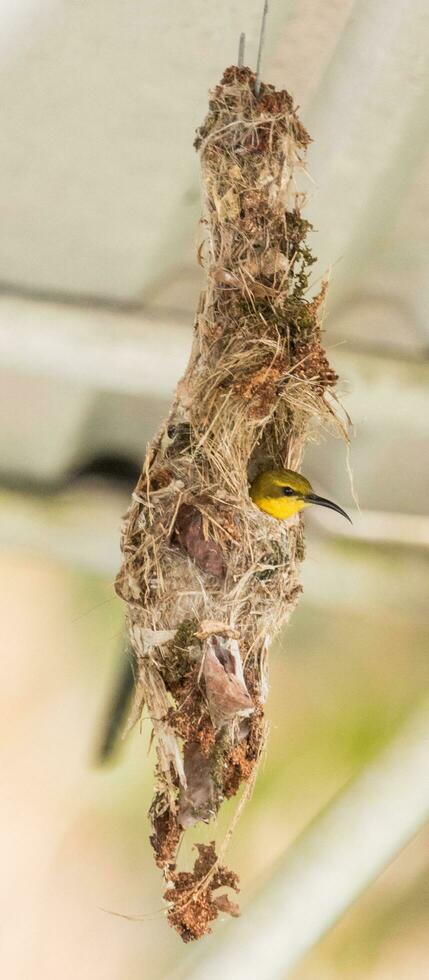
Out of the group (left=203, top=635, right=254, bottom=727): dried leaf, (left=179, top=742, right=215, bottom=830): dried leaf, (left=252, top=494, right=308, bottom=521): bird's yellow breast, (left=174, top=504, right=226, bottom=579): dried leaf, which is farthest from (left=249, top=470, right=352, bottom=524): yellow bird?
(left=179, top=742, right=215, bottom=830): dried leaf

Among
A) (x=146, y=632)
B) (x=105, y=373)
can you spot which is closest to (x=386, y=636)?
(x=105, y=373)

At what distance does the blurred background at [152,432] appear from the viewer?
1.86 m

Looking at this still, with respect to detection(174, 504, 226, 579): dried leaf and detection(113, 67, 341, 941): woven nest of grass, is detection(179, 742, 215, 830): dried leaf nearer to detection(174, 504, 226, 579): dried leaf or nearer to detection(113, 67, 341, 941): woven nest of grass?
detection(113, 67, 341, 941): woven nest of grass

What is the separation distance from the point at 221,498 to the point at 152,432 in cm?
129

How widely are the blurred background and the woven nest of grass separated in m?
0.42

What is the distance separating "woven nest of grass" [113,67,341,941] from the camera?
1.45 meters

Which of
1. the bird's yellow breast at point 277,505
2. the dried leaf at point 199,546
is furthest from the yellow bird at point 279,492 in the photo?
the dried leaf at point 199,546

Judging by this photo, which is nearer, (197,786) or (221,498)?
(197,786)

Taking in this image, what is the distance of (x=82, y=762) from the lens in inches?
130

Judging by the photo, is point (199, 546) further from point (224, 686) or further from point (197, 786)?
point (197, 786)

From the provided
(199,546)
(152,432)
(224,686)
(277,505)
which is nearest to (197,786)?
(224,686)

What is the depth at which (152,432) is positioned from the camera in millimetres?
2820

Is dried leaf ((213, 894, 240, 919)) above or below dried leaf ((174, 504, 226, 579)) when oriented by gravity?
below

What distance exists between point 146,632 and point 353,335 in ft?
3.84
